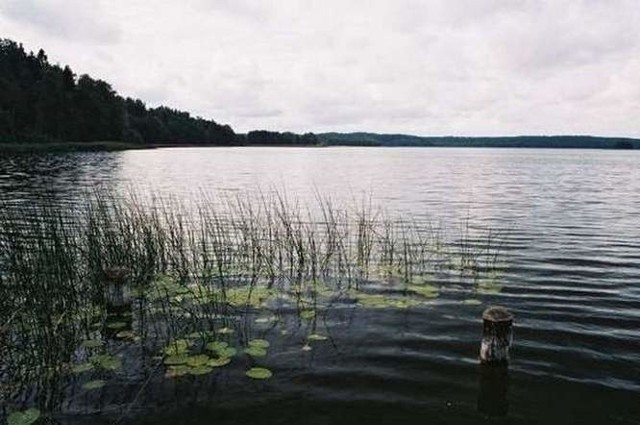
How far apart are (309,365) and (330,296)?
359cm

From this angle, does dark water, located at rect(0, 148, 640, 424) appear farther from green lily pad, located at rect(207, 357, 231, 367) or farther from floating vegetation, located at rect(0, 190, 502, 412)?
floating vegetation, located at rect(0, 190, 502, 412)

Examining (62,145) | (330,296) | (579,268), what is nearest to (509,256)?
(579,268)

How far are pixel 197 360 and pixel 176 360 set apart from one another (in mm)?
308

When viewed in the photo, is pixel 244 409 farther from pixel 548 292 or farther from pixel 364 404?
pixel 548 292

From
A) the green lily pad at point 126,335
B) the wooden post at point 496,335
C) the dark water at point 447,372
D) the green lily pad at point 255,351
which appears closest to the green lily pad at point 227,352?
the green lily pad at point 255,351

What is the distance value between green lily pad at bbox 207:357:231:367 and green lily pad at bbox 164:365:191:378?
328 millimetres

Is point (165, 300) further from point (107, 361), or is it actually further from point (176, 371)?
point (176, 371)

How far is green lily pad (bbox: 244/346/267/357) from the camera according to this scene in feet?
27.3

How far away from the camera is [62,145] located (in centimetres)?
10344

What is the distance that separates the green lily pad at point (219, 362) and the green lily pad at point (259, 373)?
1.37 ft

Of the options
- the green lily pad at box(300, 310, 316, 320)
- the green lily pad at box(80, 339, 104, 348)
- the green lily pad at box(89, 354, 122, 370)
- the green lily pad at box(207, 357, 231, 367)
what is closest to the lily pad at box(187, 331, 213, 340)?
the green lily pad at box(207, 357, 231, 367)

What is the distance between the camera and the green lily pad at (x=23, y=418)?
577 centimetres

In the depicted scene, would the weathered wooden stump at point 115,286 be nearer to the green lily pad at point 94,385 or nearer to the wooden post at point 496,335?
the green lily pad at point 94,385

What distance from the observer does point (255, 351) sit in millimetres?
8367
